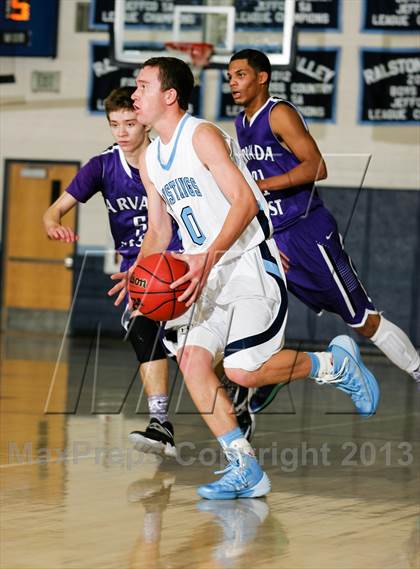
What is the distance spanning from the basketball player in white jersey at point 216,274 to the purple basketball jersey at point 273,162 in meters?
1.43

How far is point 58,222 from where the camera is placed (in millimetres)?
5738

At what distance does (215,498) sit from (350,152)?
10.2m

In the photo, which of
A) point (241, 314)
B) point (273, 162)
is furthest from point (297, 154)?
point (241, 314)

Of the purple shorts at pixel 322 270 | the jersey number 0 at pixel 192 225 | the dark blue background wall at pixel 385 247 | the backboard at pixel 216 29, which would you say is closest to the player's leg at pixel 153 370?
the purple shorts at pixel 322 270

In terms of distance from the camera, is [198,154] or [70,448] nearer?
[198,154]

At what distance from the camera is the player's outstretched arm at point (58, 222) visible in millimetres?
5531

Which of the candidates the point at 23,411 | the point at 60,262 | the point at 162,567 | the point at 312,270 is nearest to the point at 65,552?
the point at 162,567

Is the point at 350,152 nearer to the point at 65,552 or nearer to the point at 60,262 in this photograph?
the point at 60,262

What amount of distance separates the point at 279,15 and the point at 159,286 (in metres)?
8.83

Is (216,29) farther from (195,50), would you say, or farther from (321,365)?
(321,365)

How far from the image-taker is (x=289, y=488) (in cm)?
485

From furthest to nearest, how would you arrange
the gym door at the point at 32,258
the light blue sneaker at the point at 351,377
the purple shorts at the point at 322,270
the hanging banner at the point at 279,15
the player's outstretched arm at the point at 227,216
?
1. the gym door at the point at 32,258
2. the hanging banner at the point at 279,15
3. the purple shorts at the point at 322,270
4. the light blue sneaker at the point at 351,377
5. the player's outstretched arm at the point at 227,216

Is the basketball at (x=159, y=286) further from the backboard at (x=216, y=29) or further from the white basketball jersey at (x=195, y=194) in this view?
the backboard at (x=216, y=29)

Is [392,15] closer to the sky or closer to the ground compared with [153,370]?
closer to the sky
